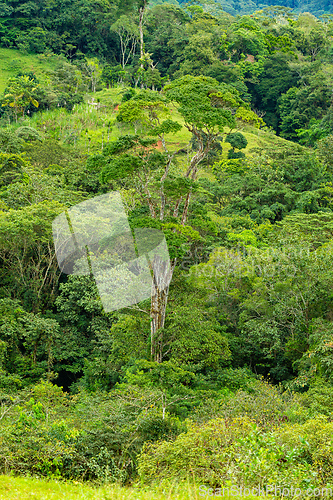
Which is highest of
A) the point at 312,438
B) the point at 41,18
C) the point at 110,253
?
the point at 41,18

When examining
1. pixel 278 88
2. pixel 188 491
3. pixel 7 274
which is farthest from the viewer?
pixel 278 88

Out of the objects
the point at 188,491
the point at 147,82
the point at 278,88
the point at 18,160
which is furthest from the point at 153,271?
the point at 278,88

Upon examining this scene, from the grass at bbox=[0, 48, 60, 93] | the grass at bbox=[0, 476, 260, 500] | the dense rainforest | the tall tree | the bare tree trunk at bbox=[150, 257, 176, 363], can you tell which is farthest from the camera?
the grass at bbox=[0, 48, 60, 93]

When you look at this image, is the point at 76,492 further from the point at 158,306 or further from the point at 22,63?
the point at 22,63

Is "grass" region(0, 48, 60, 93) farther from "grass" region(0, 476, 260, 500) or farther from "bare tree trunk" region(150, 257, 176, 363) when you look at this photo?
"grass" region(0, 476, 260, 500)

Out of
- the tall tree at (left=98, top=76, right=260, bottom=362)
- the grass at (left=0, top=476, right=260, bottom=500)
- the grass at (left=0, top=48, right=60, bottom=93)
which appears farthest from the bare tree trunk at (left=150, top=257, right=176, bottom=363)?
the grass at (left=0, top=48, right=60, bottom=93)

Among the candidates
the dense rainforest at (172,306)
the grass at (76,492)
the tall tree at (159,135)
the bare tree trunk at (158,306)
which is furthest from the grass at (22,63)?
the grass at (76,492)

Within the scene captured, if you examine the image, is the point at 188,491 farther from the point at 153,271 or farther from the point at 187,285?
the point at 187,285

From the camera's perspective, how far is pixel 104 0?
43969 millimetres

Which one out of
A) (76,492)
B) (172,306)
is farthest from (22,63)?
(76,492)

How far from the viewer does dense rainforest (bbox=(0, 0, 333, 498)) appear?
7.12 m

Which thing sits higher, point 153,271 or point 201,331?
point 153,271

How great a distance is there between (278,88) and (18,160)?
87.8 feet

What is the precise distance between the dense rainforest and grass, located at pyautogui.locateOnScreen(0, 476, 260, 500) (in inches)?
13.6
